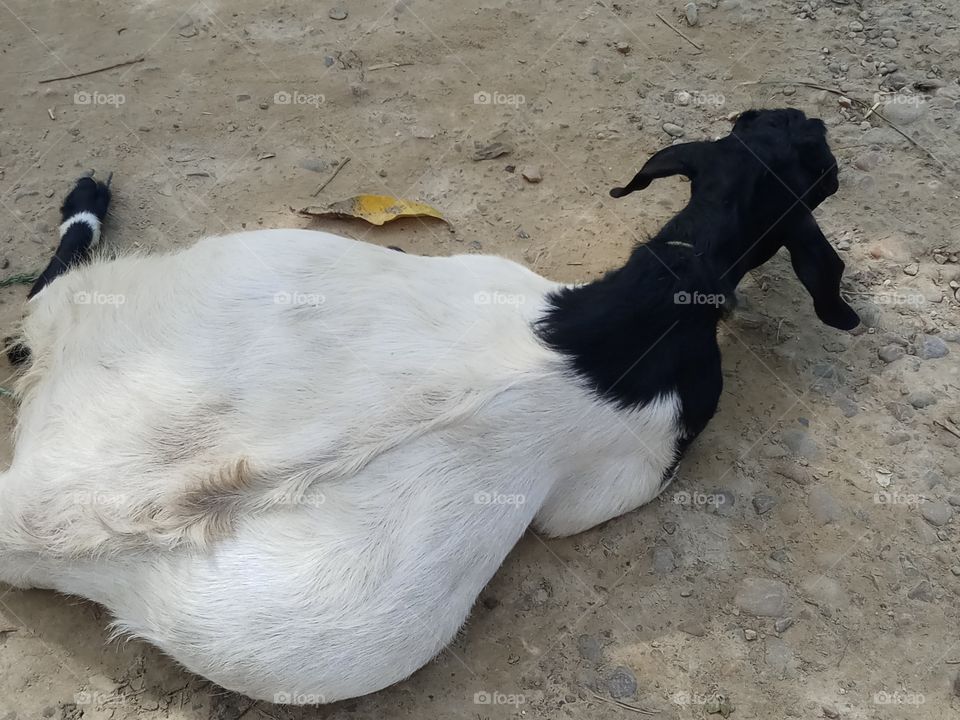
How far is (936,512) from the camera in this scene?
11.8ft

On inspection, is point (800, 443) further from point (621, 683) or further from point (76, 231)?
point (76, 231)

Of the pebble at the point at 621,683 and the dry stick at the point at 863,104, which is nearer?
the pebble at the point at 621,683

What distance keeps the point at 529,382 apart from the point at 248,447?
1.04 meters

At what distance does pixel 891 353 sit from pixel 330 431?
9.28ft

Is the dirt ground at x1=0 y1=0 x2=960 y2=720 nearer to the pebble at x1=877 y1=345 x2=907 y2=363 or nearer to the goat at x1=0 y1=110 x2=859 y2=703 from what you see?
the pebble at x1=877 y1=345 x2=907 y2=363

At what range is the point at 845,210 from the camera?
14.9 ft

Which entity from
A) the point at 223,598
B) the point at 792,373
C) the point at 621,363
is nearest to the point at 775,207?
the point at 792,373

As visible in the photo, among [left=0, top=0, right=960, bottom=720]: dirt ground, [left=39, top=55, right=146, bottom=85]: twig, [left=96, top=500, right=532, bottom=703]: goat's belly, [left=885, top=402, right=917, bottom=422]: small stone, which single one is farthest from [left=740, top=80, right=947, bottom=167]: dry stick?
[left=39, top=55, right=146, bottom=85]: twig

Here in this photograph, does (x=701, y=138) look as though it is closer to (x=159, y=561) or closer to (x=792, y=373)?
(x=792, y=373)

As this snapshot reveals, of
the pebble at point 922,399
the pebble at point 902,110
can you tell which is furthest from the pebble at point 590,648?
A: the pebble at point 902,110

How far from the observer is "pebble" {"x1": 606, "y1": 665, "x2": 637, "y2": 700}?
321cm

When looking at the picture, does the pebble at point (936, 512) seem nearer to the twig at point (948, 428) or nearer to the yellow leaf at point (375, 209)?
the twig at point (948, 428)

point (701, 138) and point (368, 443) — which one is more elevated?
point (368, 443)

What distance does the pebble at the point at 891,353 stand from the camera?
4.04m
